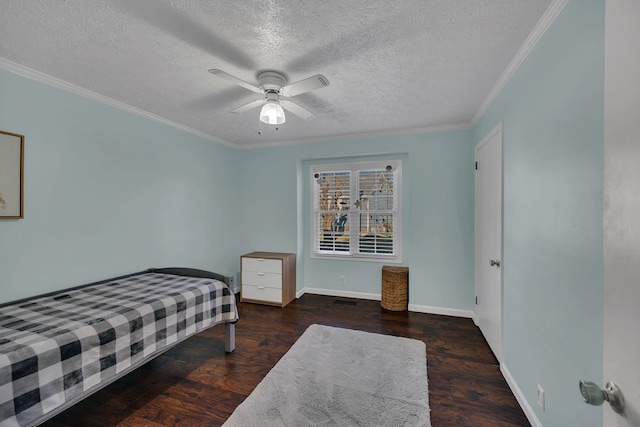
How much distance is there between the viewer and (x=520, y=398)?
1.91m

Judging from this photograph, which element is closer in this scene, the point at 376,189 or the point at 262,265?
the point at 262,265

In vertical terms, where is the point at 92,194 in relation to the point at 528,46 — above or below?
below

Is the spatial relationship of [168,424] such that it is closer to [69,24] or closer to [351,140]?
[69,24]

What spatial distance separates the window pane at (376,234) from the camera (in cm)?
407

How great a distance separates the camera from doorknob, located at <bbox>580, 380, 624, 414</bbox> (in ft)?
1.93

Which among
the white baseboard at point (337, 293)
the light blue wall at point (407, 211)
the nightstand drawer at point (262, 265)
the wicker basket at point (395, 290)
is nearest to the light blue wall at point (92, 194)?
the nightstand drawer at point (262, 265)

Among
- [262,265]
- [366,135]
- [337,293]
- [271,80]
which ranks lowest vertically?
[337,293]

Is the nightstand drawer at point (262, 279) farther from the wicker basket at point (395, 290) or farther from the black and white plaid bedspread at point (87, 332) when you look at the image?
the wicker basket at point (395, 290)

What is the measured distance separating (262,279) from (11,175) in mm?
2769

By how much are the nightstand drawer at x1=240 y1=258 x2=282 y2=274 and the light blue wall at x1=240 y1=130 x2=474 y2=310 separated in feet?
1.59

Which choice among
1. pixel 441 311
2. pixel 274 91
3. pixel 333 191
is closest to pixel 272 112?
pixel 274 91

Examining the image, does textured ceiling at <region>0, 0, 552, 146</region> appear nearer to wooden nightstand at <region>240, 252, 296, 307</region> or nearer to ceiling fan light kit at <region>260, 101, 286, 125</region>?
ceiling fan light kit at <region>260, 101, 286, 125</region>

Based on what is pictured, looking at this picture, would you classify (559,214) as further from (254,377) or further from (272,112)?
(254,377)

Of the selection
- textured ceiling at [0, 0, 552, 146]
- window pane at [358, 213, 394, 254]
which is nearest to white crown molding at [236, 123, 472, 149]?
textured ceiling at [0, 0, 552, 146]
